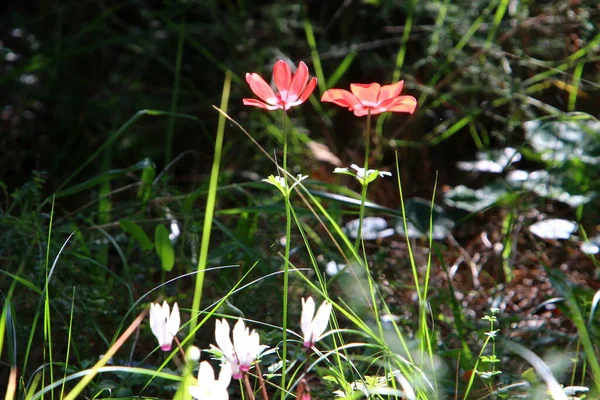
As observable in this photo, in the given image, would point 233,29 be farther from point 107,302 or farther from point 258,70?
point 107,302

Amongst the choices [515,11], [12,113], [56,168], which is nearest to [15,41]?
[12,113]

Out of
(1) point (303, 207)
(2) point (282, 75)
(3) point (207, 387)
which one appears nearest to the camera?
(3) point (207, 387)

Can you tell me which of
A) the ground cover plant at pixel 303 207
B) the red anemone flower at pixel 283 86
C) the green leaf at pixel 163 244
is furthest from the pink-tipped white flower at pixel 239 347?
the green leaf at pixel 163 244

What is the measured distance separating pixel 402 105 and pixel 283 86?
0.15 meters

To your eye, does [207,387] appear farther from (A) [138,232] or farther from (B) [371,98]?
(A) [138,232]

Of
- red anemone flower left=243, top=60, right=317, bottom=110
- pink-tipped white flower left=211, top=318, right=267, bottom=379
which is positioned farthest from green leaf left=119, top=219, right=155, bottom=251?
pink-tipped white flower left=211, top=318, right=267, bottom=379

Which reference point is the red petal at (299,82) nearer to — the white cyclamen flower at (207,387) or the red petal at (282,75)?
the red petal at (282,75)

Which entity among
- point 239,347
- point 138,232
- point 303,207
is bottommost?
point 303,207

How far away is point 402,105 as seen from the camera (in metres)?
0.91

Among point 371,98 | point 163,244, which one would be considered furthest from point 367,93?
point 163,244

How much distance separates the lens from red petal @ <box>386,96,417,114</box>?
2.91 ft

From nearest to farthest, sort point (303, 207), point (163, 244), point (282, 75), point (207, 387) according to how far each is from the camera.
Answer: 1. point (207, 387)
2. point (282, 75)
3. point (163, 244)
4. point (303, 207)

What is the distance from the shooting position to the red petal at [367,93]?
0.87 m

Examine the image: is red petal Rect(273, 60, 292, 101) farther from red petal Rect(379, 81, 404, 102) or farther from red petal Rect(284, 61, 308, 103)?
red petal Rect(379, 81, 404, 102)
